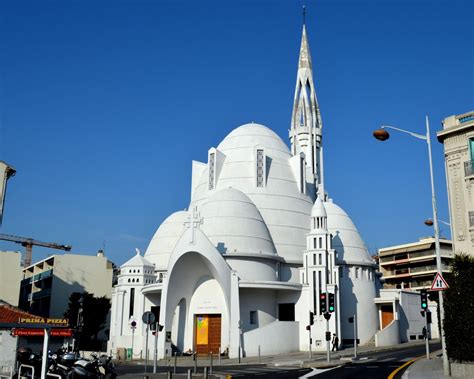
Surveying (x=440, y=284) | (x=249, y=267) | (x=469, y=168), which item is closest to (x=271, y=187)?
(x=249, y=267)

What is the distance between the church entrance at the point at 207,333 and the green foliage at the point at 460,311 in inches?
1049

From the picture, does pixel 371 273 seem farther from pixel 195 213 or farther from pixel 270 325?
pixel 195 213

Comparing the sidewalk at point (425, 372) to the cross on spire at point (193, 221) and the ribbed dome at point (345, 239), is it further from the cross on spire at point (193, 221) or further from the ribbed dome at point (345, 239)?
the ribbed dome at point (345, 239)

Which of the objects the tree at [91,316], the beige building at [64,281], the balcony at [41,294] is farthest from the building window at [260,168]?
the balcony at [41,294]

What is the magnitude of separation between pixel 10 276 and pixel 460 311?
5753 cm

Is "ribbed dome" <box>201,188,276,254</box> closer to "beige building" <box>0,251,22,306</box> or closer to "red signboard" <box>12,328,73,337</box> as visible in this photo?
"beige building" <box>0,251,22,306</box>

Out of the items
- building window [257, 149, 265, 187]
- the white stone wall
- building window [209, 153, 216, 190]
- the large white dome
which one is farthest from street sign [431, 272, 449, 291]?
building window [209, 153, 216, 190]

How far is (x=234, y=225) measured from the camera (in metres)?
48.4

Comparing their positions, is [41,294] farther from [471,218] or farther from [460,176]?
[471,218]

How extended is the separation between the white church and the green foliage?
1850 cm

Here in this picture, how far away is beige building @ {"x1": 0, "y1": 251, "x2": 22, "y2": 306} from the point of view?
63219mm

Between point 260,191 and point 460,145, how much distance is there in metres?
31.9

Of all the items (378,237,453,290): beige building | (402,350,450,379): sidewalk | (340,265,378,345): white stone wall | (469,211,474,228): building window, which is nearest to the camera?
(402,350,450,379): sidewalk

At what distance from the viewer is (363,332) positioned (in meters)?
53.2
